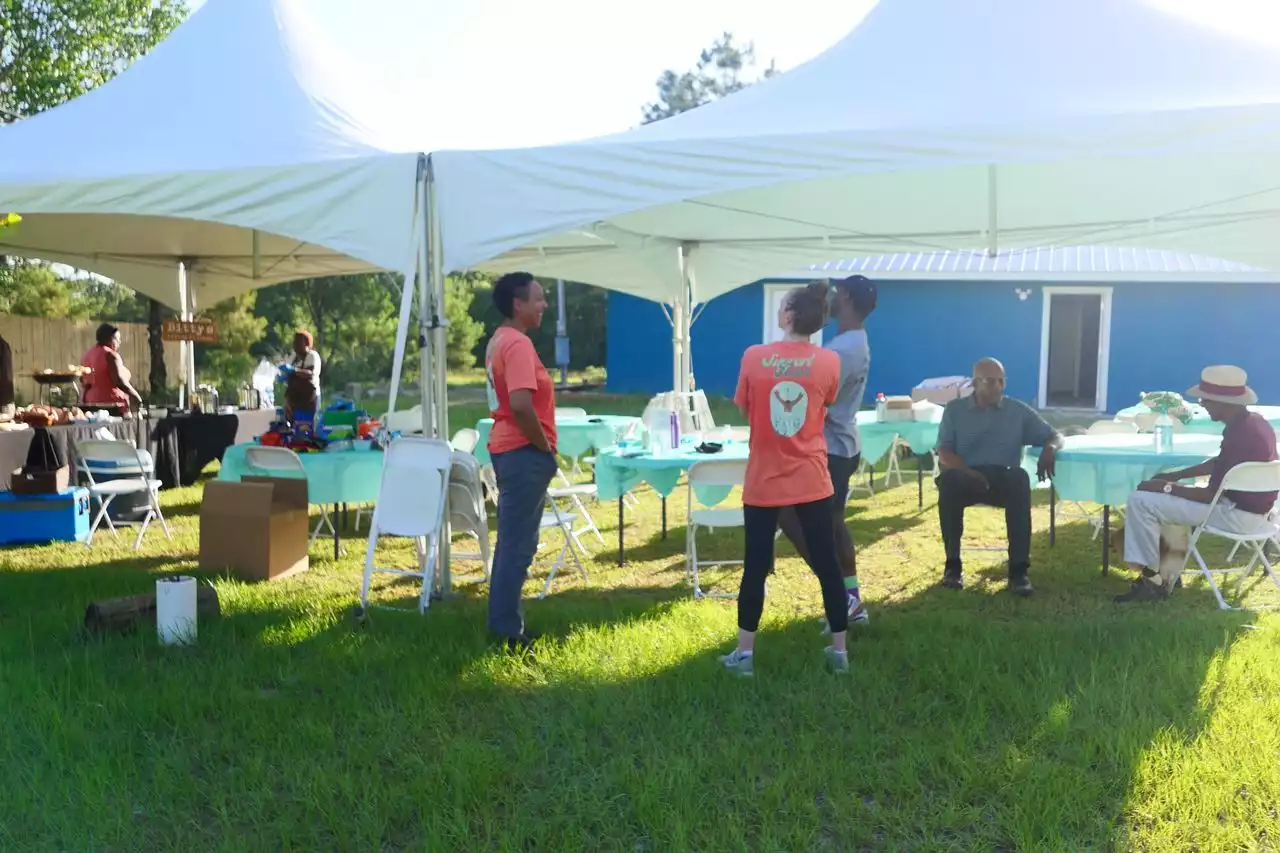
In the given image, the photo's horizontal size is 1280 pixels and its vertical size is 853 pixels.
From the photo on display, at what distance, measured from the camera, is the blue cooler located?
6.71 m

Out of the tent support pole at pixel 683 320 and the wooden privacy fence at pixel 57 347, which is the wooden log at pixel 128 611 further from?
the wooden privacy fence at pixel 57 347

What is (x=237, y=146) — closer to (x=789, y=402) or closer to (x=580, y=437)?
(x=789, y=402)

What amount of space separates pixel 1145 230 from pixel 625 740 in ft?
19.8

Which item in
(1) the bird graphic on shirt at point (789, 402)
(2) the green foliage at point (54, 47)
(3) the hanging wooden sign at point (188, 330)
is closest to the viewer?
(1) the bird graphic on shirt at point (789, 402)

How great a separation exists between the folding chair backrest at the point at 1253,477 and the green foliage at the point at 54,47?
47.4ft

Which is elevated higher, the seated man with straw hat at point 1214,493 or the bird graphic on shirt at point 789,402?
the bird graphic on shirt at point 789,402

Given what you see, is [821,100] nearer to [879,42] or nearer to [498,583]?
[879,42]

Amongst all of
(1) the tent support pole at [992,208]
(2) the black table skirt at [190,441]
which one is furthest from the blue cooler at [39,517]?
(1) the tent support pole at [992,208]

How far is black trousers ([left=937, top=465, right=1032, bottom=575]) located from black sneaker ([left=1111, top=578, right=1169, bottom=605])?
1.58 feet

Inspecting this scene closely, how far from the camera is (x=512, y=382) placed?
4164 mm

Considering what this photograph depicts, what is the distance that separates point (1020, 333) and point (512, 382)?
13.4 m

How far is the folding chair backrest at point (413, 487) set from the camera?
16.2 feet

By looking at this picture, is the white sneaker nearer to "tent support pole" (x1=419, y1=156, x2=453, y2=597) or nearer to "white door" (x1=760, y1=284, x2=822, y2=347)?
"tent support pole" (x1=419, y1=156, x2=453, y2=597)

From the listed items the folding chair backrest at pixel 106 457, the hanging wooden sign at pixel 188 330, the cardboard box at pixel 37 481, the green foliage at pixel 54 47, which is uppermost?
the green foliage at pixel 54 47
